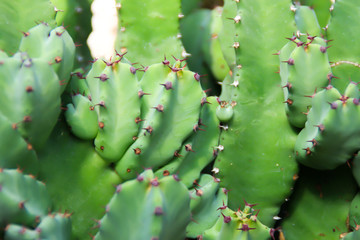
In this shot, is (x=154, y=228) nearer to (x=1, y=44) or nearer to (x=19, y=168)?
(x=19, y=168)

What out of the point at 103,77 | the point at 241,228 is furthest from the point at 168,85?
the point at 241,228

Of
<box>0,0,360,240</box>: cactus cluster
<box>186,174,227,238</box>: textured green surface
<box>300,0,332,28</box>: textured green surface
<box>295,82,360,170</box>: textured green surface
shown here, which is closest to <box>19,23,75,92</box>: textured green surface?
<box>0,0,360,240</box>: cactus cluster

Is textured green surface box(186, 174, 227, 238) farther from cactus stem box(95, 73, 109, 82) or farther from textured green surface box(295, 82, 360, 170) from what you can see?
cactus stem box(95, 73, 109, 82)

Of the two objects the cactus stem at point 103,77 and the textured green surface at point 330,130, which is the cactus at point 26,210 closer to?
the cactus stem at point 103,77

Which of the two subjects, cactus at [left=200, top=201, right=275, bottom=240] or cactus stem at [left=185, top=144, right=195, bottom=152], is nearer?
cactus at [left=200, top=201, right=275, bottom=240]

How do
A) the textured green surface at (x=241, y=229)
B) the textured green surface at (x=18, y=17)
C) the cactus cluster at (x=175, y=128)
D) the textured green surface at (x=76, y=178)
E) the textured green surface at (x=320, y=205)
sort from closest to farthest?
the cactus cluster at (x=175, y=128) < the textured green surface at (x=241, y=229) < the textured green surface at (x=76, y=178) < the textured green surface at (x=18, y=17) < the textured green surface at (x=320, y=205)

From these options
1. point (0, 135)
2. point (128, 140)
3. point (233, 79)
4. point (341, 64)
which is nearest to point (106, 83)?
point (128, 140)

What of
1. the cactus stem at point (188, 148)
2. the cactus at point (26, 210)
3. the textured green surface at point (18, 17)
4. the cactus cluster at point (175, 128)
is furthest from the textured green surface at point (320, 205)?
the textured green surface at point (18, 17)

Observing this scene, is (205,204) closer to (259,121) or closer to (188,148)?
(188,148)
